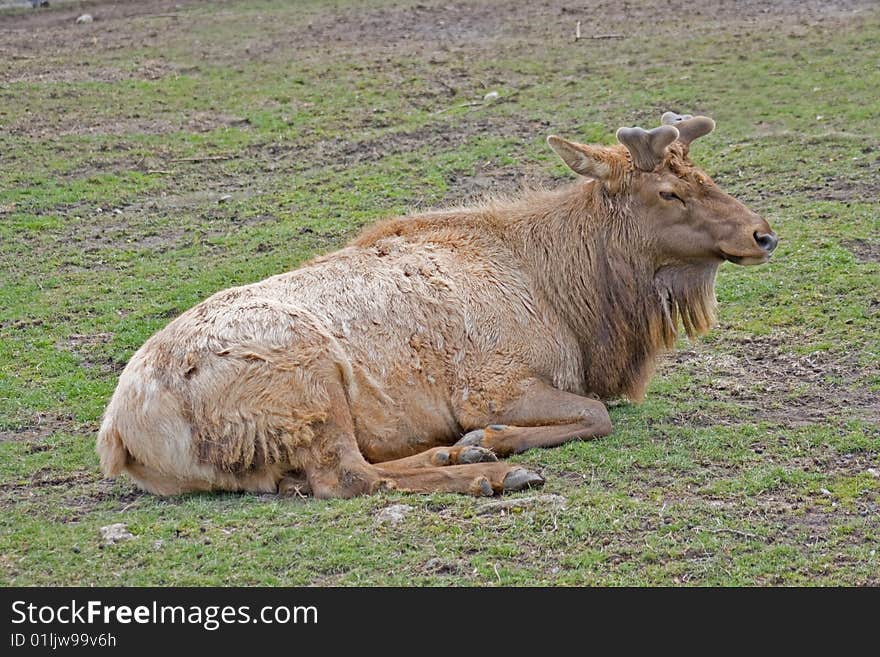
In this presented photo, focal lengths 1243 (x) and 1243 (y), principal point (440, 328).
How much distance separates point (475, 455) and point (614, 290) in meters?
1.77

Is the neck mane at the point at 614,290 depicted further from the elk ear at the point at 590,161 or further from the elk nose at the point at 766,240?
the elk nose at the point at 766,240

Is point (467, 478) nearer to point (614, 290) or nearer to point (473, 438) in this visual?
point (473, 438)

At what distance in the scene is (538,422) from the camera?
768 cm

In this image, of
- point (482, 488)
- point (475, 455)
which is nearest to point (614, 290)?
point (475, 455)

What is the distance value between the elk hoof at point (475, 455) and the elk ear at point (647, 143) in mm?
2270

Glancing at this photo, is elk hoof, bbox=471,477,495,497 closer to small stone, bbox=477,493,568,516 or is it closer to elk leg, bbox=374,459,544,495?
elk leg, bbox=374,459,544,495

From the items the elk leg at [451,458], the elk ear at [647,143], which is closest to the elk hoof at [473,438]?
the elk leg at [451,458]

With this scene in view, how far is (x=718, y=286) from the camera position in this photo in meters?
10.5

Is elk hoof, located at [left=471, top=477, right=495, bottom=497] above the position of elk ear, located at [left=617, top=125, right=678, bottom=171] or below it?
below

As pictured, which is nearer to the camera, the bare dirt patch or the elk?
the elk

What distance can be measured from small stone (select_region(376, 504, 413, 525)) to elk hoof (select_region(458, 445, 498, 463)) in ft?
2.14

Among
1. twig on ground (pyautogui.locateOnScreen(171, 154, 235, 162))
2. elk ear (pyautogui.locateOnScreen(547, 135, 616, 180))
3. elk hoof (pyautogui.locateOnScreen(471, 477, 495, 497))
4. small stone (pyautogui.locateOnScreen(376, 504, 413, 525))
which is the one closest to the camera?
small stone (pyautogui.locateOnScreen(376, 504, 413, 525))

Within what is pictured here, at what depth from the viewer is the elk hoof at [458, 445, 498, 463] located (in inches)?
283

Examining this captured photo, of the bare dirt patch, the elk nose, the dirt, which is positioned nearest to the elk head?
the elk nose
